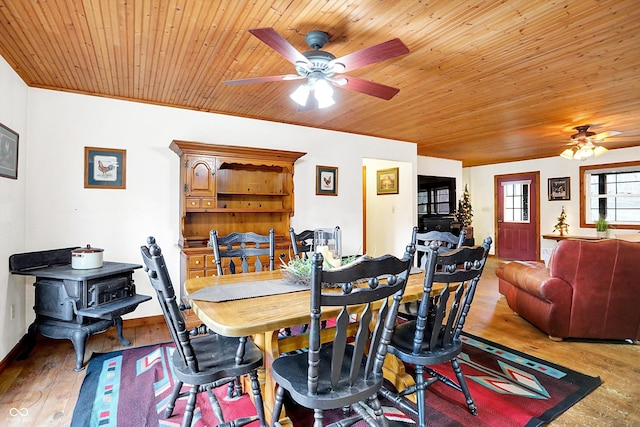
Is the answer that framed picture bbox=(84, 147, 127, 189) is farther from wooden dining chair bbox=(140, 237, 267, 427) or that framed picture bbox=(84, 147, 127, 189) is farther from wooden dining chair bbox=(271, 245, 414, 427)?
wooden dining chair bbox=(271, 245, 414, 427)

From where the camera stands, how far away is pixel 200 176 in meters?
3.63

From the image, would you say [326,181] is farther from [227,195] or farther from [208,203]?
[208,203]

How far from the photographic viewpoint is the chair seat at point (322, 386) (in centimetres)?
138

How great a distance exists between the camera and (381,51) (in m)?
1.92

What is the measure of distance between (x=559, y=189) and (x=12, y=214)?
8.57 meters

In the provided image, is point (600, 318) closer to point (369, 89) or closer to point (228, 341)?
point (369, 89)

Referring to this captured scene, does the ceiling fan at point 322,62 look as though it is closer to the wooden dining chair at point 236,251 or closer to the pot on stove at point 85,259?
the wooden dining chair at point 236,251

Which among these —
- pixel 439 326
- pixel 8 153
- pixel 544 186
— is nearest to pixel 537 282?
pixel 439 326

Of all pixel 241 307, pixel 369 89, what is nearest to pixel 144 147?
pixel 369 89

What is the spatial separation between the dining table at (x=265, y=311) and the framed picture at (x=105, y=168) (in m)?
1.98

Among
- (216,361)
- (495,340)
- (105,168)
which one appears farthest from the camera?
(105,168)

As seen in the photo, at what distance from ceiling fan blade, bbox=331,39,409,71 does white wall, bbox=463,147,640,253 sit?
6622 millimetres

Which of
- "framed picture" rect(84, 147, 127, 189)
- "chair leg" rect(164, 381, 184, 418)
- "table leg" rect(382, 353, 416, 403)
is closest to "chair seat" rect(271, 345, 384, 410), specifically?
"chair leg" rect(164, 381, 184, 418)

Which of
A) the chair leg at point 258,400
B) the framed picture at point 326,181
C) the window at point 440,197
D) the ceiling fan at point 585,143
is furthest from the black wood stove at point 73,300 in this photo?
the window at point 440,197
